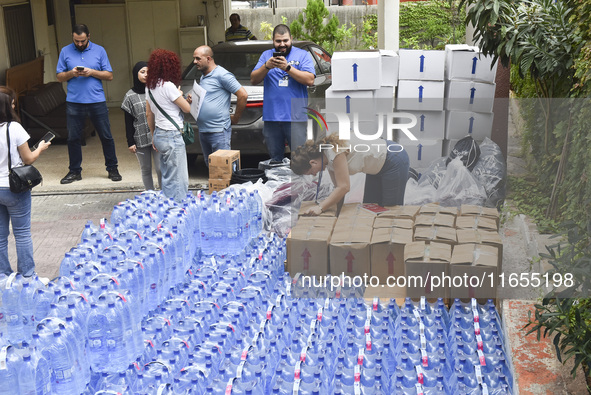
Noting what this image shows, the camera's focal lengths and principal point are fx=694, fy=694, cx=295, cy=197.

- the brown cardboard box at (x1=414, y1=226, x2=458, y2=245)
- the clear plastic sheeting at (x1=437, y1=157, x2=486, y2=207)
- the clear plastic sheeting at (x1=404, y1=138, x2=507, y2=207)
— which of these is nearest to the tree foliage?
the clear plastic sheeting at (x1=404, y1=138, x2=507, y2=207)

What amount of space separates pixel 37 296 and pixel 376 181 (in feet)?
9.96

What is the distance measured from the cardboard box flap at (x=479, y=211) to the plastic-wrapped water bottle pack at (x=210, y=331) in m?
1.20

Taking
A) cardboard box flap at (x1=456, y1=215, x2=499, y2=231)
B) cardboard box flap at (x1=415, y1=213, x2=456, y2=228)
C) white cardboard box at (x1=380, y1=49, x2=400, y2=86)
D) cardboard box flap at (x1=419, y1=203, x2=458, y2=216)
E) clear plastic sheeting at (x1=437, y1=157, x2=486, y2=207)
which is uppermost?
white cardboard box at (x1=380, y1=49, x2=400, y2=86)

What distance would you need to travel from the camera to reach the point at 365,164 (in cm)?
627

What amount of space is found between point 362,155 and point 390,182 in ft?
1.19

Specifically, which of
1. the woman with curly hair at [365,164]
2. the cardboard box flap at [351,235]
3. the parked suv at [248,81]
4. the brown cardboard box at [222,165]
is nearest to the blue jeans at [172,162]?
the brown cardboard box at [222,165]

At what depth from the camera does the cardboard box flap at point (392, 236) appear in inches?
231

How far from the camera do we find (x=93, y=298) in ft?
15.3

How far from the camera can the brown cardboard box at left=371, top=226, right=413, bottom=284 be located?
586 centimetres

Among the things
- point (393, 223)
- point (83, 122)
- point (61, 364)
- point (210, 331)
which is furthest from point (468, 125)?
point (83, 122)

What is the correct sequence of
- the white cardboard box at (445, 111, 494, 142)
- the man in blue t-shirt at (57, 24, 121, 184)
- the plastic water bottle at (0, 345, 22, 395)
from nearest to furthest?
the plastic water bottle at (0, 345, 22, 395), the white cardboard box at (445, 111, 494, 142), the man in blue t-shirt at (57, 24, 121, 184)

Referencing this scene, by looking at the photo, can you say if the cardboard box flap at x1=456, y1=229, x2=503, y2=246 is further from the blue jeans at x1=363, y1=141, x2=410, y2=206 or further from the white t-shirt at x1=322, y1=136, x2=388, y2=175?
the white t-shirt at x1=322, y1=136, x2=388, y2=175

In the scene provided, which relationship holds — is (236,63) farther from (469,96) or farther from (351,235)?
(351,235)

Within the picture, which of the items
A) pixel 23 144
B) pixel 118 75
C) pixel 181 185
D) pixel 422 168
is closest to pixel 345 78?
pixel 422 168
